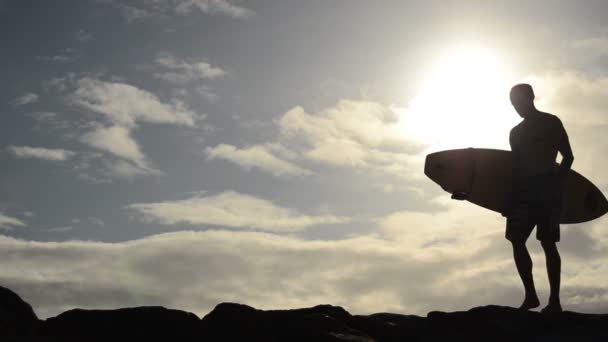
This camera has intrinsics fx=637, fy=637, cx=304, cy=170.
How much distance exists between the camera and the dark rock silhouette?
20.2ft

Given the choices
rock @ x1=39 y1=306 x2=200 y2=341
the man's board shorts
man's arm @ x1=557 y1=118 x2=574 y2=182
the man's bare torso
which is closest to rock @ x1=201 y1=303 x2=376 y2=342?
rock @ x1=39 y1=306 x2=200 y2=341

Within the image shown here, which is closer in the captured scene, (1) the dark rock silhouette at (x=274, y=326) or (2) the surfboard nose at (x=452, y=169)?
(1) the dark rock silhouette at (x=274, y=326)

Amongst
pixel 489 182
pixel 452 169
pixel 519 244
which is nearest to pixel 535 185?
pixel 519 244

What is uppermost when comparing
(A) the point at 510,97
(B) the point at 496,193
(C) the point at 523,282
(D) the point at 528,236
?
(A) the point at 510,97

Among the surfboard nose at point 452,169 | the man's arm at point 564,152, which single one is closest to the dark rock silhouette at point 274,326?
the man's arm at point 564,152

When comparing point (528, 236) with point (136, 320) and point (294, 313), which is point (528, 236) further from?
point (136, 320)

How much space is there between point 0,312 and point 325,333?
9.77ft

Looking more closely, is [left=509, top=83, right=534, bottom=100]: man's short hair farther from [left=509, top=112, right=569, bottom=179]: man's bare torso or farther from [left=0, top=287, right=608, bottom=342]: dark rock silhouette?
[left=0, top=287, right=608, bottom=342]: dark rock silhouette

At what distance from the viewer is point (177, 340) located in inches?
247

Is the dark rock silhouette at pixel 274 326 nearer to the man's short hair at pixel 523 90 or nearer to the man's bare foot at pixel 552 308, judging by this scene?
the man's bare foot at pixel 552 308

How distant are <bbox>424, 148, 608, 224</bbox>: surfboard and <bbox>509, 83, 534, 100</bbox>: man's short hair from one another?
67.8 inches

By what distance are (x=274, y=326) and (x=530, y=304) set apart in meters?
3.29

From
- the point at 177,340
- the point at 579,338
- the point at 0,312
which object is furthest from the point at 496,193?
the point at 0,312

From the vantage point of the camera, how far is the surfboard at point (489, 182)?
9.46 metres
